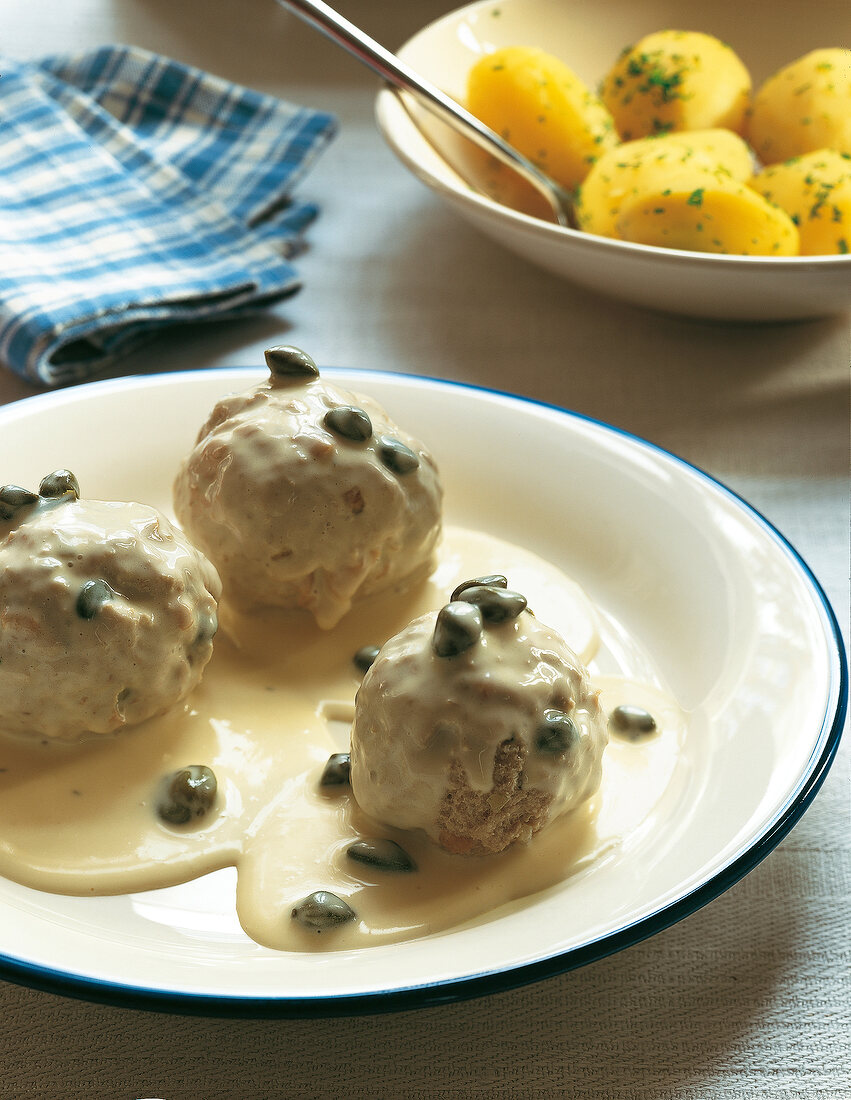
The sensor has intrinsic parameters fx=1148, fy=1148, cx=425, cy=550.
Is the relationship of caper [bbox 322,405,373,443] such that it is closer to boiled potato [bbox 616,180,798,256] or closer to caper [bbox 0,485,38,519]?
caper [bbox 0,485,38,519]

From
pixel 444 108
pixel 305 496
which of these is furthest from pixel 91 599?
pixel 444 108

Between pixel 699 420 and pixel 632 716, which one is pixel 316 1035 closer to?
pixel 632 716

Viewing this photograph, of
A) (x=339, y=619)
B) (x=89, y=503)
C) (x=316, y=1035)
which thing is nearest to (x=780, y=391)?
(x=339, y=619)

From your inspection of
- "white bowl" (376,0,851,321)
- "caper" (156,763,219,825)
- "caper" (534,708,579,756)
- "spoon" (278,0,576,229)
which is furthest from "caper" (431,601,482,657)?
"spoon" (278,0,576,229)

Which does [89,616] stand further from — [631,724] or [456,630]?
[631,724]

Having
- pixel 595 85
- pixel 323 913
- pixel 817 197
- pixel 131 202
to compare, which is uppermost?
pixel 817 197
